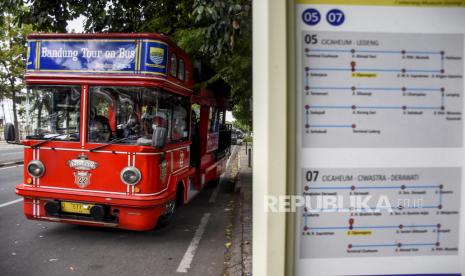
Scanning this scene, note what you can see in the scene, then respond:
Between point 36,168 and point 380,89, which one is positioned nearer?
point 380,89

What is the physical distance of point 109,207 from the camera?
604 centimetres

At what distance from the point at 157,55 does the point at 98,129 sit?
55.8 inches

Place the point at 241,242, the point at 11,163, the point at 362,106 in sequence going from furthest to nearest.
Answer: the point at 11,163 < the point at 241,242 < the point at 362,106

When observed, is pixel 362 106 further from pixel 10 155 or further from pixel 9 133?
pixel 10 155

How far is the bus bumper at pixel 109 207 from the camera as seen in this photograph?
19.5 ft

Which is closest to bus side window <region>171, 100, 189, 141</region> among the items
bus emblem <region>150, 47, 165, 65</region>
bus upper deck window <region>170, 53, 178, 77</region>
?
bus upper deck window <region>170, 53, 178, 77</region>

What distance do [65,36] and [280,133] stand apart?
5.68 metres

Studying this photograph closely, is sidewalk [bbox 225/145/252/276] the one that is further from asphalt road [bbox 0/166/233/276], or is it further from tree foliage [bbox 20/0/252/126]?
tree foliage [bbox 20/0/252/126]

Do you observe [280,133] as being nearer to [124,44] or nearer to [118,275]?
[118,275]

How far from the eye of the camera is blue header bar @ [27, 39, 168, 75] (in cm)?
589

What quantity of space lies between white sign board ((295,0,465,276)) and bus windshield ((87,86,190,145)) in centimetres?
494

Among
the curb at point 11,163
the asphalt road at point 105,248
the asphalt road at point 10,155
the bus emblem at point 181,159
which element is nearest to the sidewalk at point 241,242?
the asphalt road at point 105,248

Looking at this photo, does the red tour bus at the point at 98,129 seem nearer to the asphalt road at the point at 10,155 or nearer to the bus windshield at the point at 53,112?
the bus windshield at the point at 53,112

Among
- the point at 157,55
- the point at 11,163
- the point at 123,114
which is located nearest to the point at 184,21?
the point at 157,55
